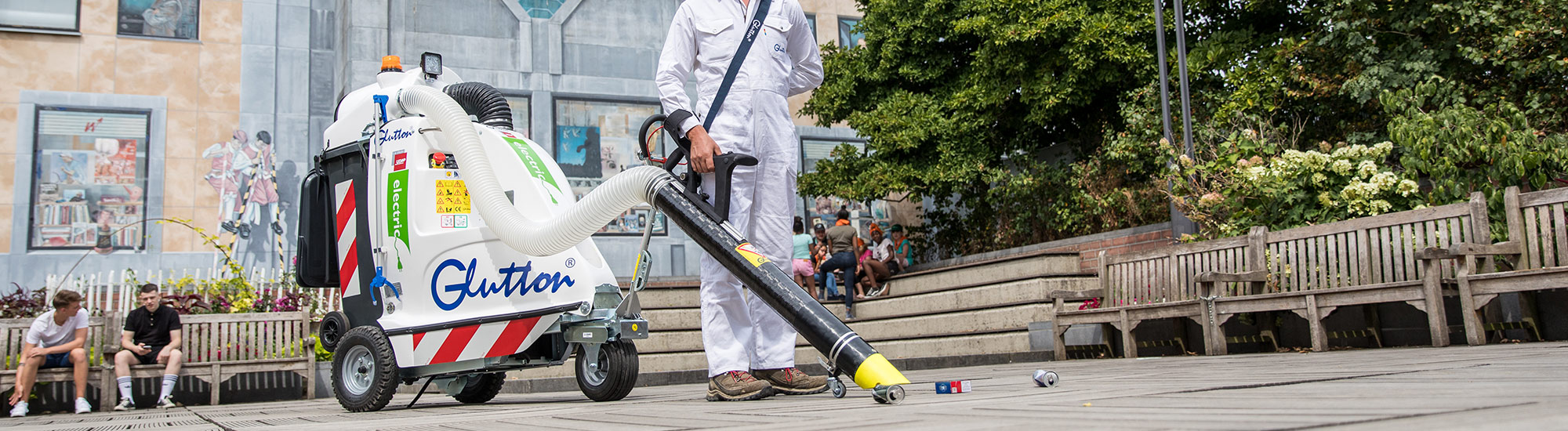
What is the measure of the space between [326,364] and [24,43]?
35.6 feet

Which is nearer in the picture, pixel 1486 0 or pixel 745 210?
pixel 745 210

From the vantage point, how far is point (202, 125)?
16.7 metres

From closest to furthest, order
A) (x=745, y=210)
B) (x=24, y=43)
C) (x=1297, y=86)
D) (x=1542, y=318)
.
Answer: (x=745, y=210) → (x=1542, y=318) → (x=1297, y=86) → (x=24, y=43)

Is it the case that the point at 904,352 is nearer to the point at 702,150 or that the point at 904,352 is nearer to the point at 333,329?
the point at 333,329

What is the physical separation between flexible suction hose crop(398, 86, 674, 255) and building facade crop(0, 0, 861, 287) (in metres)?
10.6

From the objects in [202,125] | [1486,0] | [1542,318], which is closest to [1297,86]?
[1486,0]

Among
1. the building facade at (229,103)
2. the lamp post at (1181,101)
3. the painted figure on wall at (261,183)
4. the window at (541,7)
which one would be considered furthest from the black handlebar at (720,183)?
the painted figure on wall at (261,183)

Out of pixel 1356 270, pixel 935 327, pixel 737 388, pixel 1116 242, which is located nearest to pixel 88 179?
pixel 935 327

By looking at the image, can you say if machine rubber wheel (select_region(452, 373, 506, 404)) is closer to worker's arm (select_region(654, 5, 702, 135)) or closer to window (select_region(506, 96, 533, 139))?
worker's arm (select_region(654, 5, 702, 135))

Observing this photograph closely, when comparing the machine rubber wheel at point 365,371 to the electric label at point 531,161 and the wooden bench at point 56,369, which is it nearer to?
the electric label at point 531,161

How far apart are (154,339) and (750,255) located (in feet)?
22.2

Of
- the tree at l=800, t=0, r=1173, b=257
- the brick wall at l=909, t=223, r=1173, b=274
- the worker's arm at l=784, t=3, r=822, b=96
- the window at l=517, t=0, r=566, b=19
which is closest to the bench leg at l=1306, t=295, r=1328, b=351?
the worker's arm at l=784, t=3, r=822, b=96

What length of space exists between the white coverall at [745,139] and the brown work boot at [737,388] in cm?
6

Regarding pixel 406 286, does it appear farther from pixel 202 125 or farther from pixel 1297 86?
pixel 202 125
